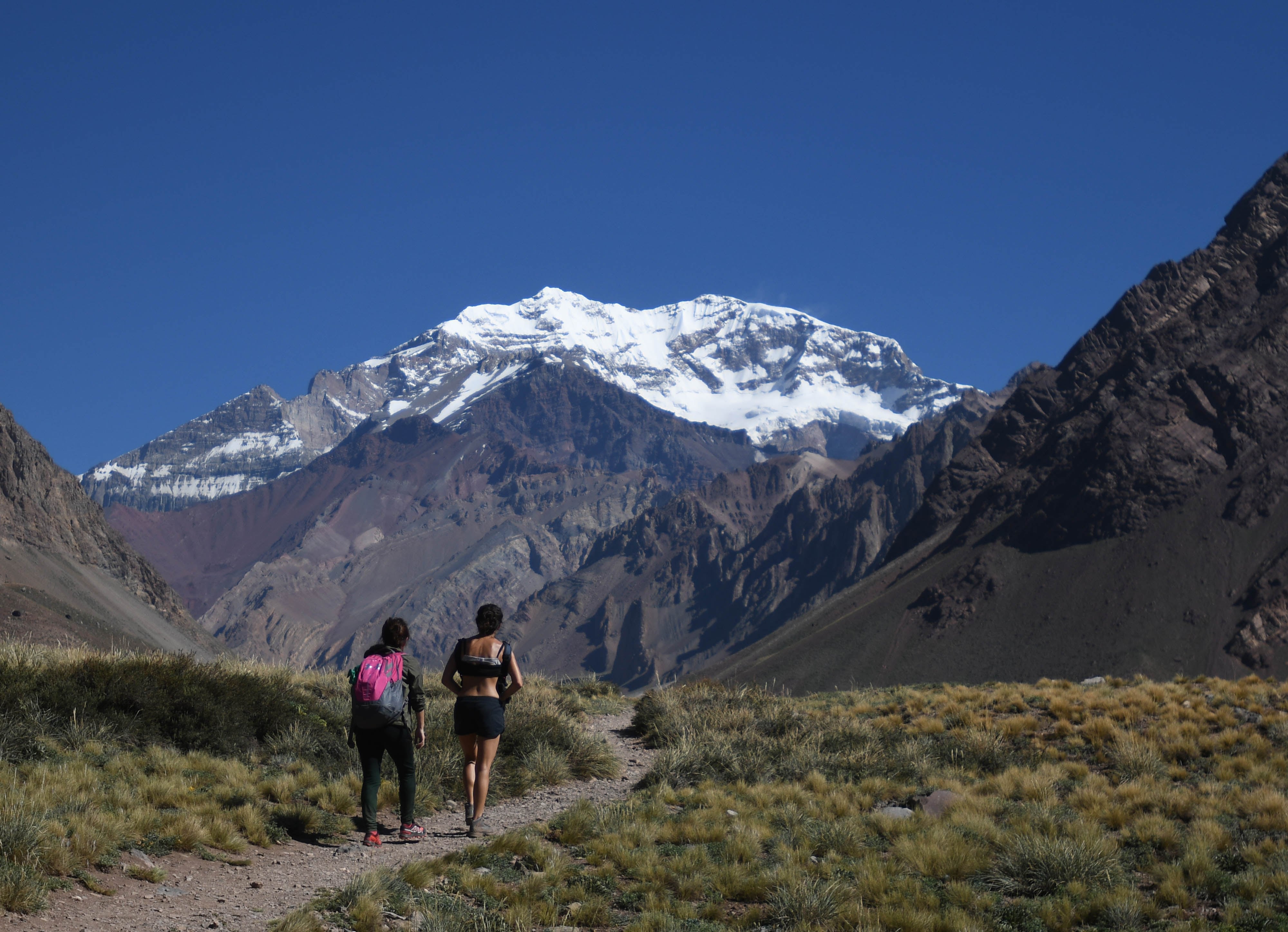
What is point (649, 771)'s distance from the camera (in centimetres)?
1523

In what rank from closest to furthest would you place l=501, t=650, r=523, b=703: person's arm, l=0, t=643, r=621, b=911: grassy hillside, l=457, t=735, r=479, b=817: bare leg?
1. l=0, t=643, r=621, b=911: grassy hillside
2. l=501, t=650, r=523, b=703: person's arm
3. l=457, t=735, r=479, b=817: bare leg

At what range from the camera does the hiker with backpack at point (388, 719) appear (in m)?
11.0

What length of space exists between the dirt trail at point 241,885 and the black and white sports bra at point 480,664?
1.84m

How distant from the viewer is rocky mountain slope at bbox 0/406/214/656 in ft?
301

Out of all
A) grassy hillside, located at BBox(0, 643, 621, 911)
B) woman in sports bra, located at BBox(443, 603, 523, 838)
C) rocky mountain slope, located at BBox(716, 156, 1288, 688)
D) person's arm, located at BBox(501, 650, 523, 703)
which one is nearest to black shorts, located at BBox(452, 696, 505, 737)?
woman in sports bra, located at BBox(443, 603, 523, 838)

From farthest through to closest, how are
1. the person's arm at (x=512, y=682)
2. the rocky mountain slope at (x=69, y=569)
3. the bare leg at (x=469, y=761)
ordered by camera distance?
the rocky mountain slope at (x=69, y=569), the bare leg at (x=469, y=761), the person's arm at (x=512, y=682)

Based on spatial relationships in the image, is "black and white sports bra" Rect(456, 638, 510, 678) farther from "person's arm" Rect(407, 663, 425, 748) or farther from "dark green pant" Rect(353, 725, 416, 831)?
"dark green pant" Rect(353, 725, 416, 831)

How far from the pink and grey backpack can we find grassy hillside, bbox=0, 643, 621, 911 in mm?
1608

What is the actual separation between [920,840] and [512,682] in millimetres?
A: 4786

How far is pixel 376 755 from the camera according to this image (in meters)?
11.3

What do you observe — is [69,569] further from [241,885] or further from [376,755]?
[241,885]

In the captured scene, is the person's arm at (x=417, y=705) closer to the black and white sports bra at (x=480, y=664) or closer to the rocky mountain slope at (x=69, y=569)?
the black and white sports bra at (x=480, y=664)

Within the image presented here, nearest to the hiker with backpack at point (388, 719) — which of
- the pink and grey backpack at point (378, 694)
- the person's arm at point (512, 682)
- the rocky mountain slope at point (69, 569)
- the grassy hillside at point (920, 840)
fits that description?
the pink and grey backpack at point (378, 694)

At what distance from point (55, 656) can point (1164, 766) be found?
55.8 ft
